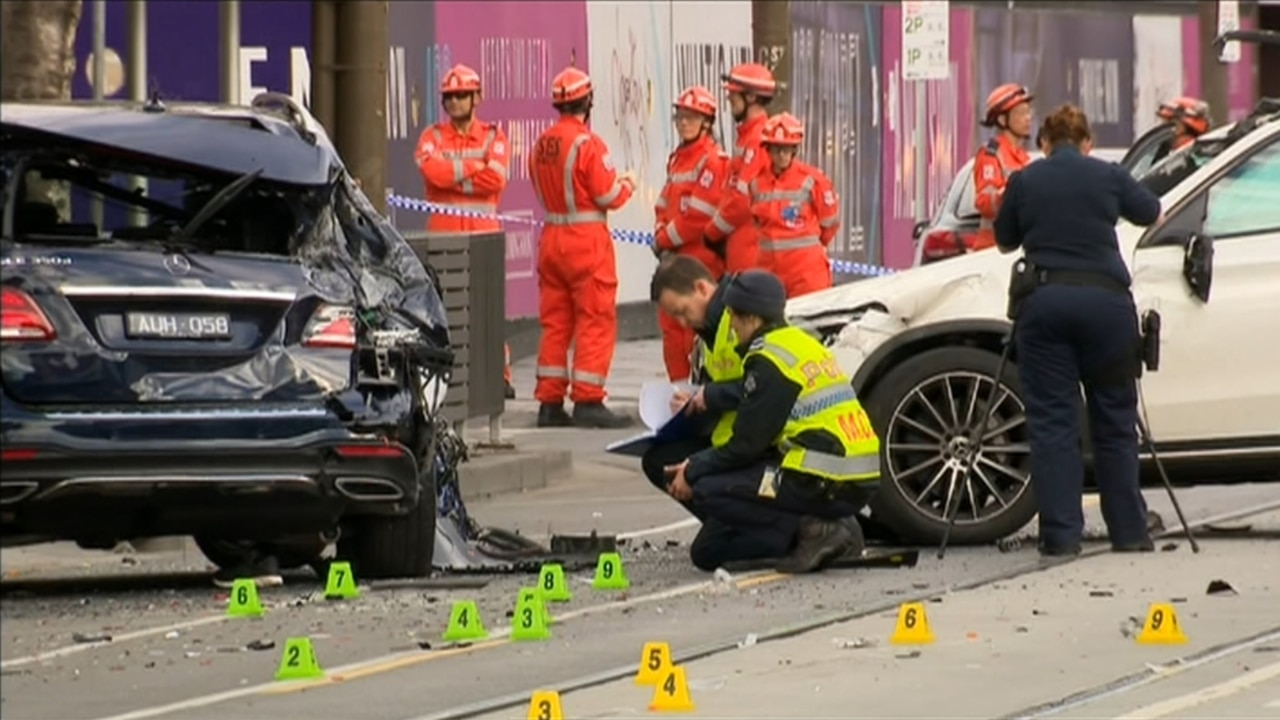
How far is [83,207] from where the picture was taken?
294 inches

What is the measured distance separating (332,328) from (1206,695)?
9.14 ft

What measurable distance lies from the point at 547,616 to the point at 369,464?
821mm

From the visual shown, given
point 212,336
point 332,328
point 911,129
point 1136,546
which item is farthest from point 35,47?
point 911,129

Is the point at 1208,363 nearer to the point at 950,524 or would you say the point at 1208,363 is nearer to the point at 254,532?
the point at 950,524

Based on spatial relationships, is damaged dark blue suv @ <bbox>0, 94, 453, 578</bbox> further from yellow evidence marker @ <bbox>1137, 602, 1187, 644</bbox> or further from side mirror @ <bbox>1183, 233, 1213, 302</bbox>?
side mirror @ <bbox>1183, 233, 1213, 302</bbox>

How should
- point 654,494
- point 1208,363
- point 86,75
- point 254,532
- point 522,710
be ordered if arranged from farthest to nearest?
1. point 86,75
2. point 654,494
3. point 1208,363
4. point 522,710
5. point 254,532

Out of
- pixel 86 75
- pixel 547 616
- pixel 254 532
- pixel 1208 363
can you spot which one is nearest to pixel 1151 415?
pixel 1208 363

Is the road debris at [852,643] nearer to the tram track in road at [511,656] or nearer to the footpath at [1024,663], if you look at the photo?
the footpath at [1024,663]

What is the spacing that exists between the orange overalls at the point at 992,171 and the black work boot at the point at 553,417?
2556 mm

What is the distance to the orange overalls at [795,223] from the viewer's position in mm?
17484

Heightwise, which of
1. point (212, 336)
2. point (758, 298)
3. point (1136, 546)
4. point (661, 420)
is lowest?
point (1136, 546)

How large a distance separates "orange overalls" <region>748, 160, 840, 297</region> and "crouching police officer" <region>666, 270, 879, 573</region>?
5.81 meters

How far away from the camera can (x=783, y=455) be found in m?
11.6

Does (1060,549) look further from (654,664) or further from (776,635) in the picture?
(654,664)
